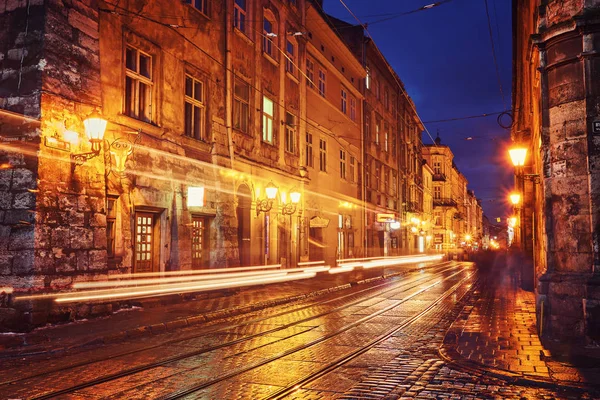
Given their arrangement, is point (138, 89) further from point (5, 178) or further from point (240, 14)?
point (240, 14)

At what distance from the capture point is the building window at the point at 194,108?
57.8 ft

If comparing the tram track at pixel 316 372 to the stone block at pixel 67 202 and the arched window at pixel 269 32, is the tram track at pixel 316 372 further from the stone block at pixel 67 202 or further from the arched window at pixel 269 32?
the arched window at pixel 269 32

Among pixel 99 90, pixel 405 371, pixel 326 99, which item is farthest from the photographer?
pixel 326 99

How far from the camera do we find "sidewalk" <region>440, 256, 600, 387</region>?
24.3 ft

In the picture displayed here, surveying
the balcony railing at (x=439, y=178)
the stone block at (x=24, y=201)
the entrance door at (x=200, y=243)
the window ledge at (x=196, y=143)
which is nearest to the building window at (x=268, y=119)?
the window ledge at (x=196, y=143)

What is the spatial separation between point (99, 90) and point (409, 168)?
4277 cm

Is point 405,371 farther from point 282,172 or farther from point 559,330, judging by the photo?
point 282,172

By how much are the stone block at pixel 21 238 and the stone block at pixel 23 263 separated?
4.7 inches

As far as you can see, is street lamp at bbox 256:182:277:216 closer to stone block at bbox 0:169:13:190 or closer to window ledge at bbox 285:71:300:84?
window ledge at bbox 285:71:300:84

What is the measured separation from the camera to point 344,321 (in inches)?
506

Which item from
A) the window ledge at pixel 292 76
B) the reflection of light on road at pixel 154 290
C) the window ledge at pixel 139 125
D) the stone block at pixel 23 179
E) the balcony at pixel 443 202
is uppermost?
the window ledge at pixel 292 76

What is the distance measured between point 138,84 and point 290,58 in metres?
11.4

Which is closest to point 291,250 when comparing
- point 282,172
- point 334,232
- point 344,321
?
point 282,172

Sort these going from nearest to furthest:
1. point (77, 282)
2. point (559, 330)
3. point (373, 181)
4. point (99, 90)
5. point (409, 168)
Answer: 1. point (559, 330)
2. point (77, 282)
3. point (99, 90)
4. point (373, 181)
5. point (409, 168)
